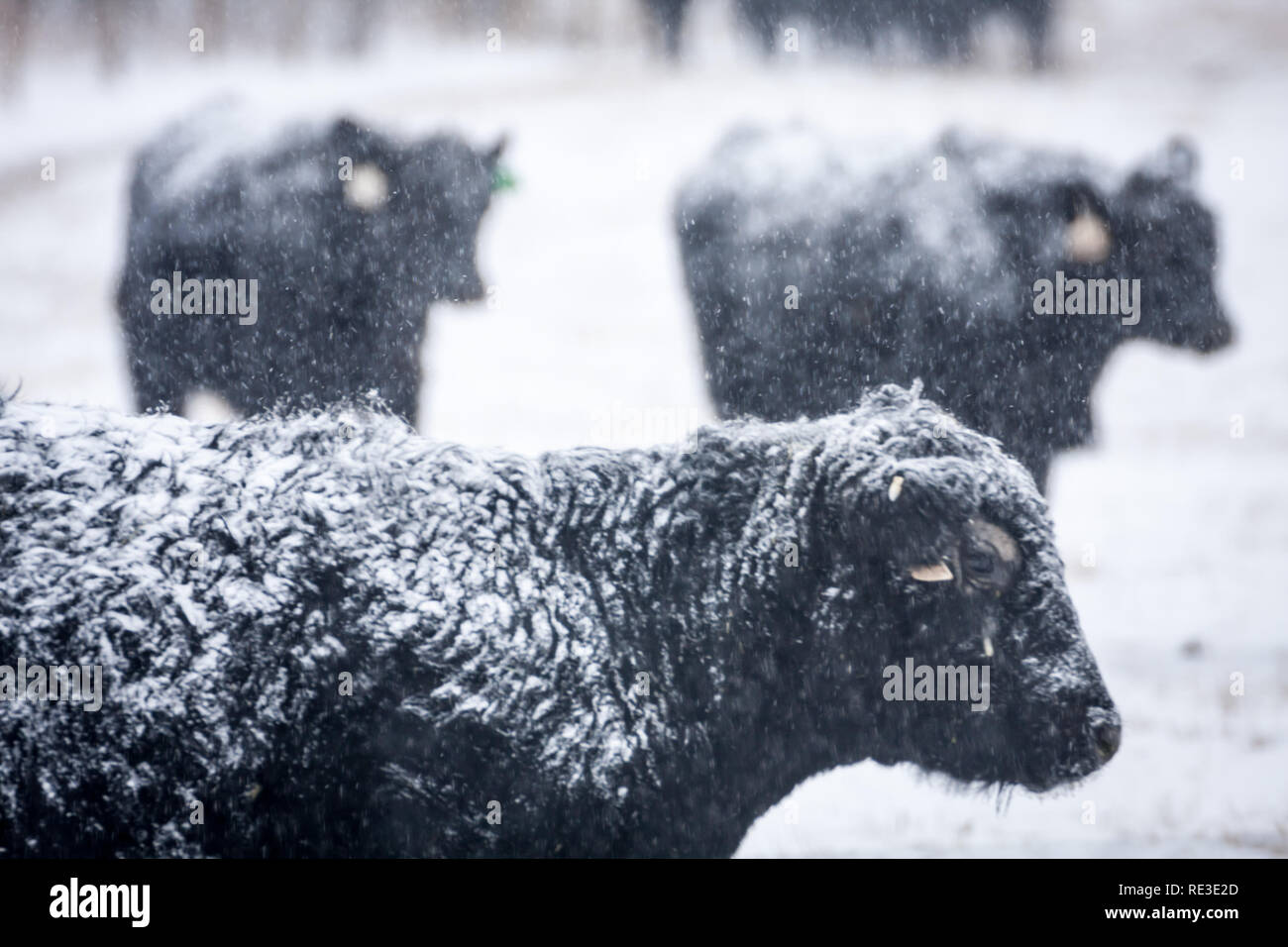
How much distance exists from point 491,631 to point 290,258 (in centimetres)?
188

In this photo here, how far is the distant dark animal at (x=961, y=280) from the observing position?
413 centimetres

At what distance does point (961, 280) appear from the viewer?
13.9 feet

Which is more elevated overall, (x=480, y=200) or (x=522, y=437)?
(x=480, y=200)

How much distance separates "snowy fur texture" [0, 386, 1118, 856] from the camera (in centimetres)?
242

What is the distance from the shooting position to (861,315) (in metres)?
4.20

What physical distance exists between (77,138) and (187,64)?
1.52 ft

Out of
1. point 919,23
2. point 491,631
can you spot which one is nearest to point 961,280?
point 919,23

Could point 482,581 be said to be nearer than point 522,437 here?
Yes

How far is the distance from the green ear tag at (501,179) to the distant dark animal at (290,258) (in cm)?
3

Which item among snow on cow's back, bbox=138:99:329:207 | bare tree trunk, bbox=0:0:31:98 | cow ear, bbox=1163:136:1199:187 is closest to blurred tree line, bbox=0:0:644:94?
bare tree trunk, bbox=0:0:31:98

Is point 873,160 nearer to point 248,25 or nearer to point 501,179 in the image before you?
point 501,179

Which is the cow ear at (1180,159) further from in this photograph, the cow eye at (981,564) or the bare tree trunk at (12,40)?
the bare tree trunk at (12,40)

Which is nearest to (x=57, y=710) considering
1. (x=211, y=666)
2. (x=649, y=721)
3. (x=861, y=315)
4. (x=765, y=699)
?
(x=211, y=666)
